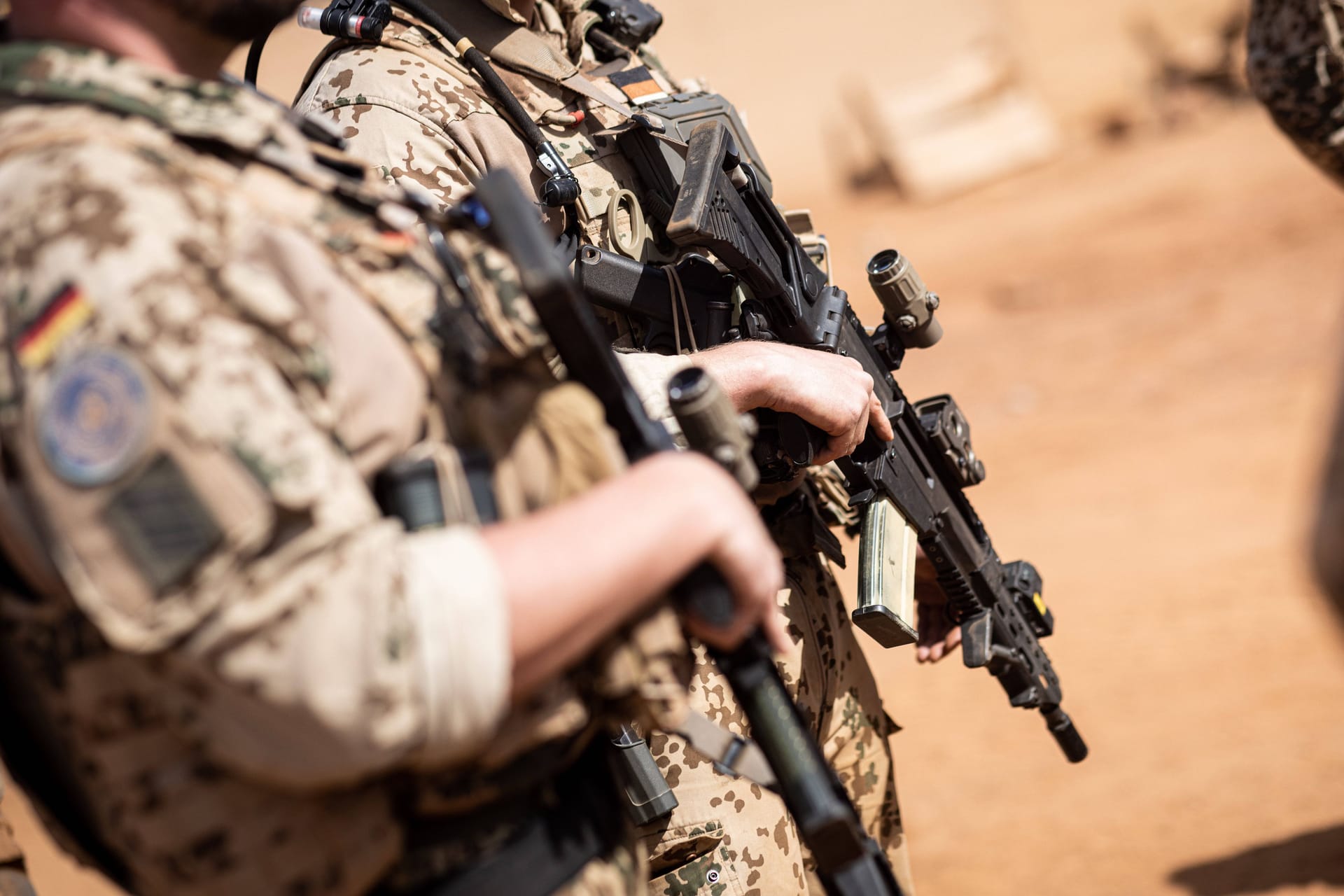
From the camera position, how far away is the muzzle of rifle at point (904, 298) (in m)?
2.68

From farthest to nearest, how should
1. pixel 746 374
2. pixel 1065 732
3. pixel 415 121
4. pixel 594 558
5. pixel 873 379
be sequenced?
pixel 1065 732, pixel 873 379, pixel 415 121, pixel 746 374, pixel 594 558

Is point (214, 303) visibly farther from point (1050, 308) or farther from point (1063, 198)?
point (1063, 198)

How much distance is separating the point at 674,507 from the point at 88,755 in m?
0.64

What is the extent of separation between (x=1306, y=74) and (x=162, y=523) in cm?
370

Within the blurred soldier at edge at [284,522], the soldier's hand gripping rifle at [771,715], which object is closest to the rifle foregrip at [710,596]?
the blurred soldier at edge at [284,522]

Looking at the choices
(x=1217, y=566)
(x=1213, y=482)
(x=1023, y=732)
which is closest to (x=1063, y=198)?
(x=1213, y=482)

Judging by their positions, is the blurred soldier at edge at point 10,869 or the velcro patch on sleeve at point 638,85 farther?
the velcro patch on sleeve at point 638,85

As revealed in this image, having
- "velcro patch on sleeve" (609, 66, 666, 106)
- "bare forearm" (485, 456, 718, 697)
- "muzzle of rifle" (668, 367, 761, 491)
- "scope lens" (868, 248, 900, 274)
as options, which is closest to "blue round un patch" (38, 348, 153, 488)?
"bare forearm" (485, 456, 718, 697)

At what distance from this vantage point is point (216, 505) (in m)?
1.09

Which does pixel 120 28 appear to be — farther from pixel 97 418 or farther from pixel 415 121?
pixel 415 121

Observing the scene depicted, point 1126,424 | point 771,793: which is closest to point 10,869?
point 771,793

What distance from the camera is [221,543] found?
1096 mm

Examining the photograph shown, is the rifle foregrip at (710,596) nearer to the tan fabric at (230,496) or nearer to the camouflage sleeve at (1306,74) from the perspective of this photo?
the tan fabric at (230,496)

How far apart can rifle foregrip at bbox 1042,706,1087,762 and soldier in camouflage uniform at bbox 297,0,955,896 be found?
57 cm
